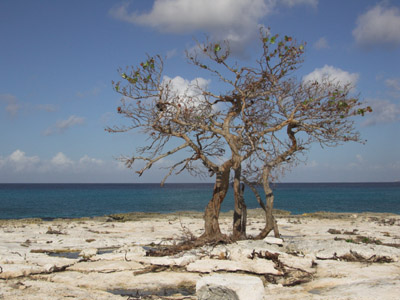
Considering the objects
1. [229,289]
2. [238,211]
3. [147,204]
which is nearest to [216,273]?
[229,289]

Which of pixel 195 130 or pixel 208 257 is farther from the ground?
pixel 195 130

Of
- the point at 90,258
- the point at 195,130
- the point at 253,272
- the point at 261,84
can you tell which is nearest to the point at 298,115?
the point at 261,84

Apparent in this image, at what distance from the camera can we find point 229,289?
698cm

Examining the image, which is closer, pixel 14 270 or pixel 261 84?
pixel 14 270

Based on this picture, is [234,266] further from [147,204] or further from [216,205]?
[147,204]

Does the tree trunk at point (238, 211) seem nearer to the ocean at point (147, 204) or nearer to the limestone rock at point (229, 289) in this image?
the ocean at point (147, 204)

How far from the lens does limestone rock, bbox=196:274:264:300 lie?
696 cm

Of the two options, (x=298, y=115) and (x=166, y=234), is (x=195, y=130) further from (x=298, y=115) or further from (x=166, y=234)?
(x=166, y=234)

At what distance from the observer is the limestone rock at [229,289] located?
6965 mm

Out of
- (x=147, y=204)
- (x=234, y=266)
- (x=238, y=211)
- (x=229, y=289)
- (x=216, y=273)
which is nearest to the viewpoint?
(x=229, y=289)

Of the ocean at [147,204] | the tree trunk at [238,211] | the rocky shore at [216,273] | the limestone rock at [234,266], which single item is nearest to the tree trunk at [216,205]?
the tree trunk at [238,211]

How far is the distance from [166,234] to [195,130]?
7752 millimetres

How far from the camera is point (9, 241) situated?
1547 cm

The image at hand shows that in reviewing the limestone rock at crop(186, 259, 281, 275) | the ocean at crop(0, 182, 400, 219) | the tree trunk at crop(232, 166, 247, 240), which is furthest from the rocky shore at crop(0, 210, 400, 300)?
the ocean at crop(0, 182, 400, 219)
